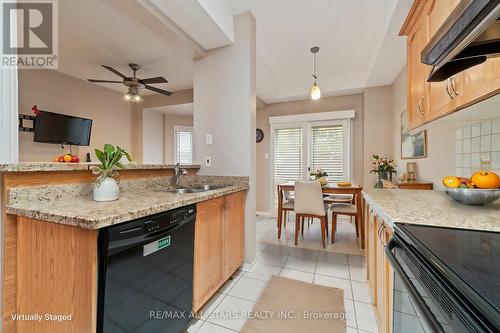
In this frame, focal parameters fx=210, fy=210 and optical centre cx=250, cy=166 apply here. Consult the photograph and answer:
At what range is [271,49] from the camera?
298 centimetres

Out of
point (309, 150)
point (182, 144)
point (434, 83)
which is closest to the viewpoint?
point (434, 83)

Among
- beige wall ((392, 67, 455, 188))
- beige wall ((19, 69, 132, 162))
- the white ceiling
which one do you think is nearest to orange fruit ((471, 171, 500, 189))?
beige wall ((392, 67, 455, 188))

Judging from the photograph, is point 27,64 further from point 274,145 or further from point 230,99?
point 274,145

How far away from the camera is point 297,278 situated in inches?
79.9

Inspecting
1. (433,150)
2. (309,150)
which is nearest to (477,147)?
(433,150)

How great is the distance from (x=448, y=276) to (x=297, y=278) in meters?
1.72

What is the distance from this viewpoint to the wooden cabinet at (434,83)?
925 mm

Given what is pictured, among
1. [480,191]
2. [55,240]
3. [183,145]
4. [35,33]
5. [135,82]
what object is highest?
[35,33]

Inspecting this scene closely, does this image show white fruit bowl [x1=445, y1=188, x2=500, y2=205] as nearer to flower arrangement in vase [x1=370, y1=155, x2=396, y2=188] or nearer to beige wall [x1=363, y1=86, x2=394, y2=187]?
flower arrangement in vase [x1=370, y1=155, x2=396, y2=188]

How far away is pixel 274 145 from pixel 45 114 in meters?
4.00

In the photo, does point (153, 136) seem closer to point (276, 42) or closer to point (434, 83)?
point (276, 42)

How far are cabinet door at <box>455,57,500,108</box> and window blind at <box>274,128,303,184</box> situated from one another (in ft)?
10.9

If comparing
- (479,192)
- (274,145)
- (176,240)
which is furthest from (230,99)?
(274,145)

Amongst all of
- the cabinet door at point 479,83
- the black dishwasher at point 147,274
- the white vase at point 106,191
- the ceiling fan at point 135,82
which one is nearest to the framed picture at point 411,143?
the cabinet door at point 479,83
